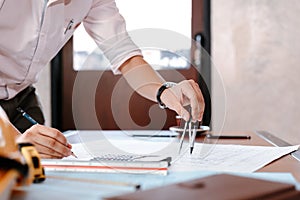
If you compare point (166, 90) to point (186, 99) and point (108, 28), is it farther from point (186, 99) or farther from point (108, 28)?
point (108, 28)

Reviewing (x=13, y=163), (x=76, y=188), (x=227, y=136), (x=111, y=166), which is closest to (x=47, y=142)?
(x=111, y=166)

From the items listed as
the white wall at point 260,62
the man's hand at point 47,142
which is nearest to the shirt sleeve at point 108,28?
the man's hand at point 47,142

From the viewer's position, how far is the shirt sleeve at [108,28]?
1.33 m

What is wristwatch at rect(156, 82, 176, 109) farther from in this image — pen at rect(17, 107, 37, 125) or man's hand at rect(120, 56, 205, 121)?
pen at rect(17, 107, 37, 125)

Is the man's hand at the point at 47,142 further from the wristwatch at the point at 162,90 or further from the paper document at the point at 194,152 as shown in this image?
the wristwatch at the point at 162,90

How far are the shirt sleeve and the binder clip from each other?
30.2 inches

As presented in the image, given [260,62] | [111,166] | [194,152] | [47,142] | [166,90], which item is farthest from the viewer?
[260,62]

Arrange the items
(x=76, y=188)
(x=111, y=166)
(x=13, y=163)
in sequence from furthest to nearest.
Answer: (x=111, y=166), (x=76, y=188), (x=13, y=163)

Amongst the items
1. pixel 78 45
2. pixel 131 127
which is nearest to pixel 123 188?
pixel 131 127

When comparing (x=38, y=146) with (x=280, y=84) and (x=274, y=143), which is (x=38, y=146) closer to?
(x=274, y=143)

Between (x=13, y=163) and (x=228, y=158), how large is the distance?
547 millimetres

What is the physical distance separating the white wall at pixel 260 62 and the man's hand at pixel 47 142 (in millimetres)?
1958

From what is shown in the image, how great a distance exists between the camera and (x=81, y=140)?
1336mm

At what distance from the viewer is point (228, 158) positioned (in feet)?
3.05
